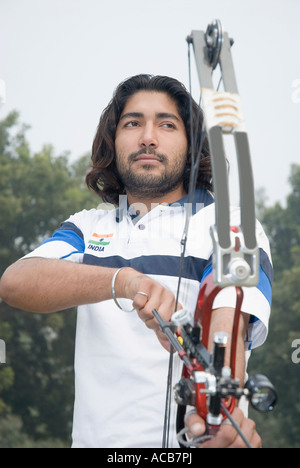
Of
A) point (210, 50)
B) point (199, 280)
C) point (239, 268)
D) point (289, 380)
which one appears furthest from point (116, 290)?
point (289, 380)

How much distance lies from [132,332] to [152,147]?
2.15ft

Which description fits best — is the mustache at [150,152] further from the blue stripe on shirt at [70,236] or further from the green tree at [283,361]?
the green tree at [283,361]

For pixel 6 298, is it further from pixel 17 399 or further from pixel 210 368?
pixel 17 399

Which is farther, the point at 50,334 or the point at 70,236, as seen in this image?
the point at 50,334

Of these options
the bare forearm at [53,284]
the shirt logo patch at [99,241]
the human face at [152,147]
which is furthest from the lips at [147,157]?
the bare forearm at [53,284]

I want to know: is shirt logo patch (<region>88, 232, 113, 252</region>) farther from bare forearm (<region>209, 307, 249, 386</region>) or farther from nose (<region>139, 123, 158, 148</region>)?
bare forearm (<region>209, 307, 249, 386</region>)

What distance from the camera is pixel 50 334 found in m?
13.4

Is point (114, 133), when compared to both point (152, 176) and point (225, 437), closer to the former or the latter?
point (152, 176)

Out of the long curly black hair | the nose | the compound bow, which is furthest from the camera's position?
the long curly black hair

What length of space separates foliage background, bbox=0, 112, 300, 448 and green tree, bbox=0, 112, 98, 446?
22 mm

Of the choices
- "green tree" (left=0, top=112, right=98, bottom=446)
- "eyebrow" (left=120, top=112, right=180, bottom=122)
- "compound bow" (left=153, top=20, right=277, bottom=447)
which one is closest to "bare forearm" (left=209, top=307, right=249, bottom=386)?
"compound bow" (left=153, top=20, right=277, bottom=447)

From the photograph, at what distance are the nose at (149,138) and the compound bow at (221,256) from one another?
2.56ft

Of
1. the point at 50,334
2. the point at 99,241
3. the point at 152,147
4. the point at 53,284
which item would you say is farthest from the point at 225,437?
the point at 50,334

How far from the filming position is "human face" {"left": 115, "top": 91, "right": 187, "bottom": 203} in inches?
85.0
